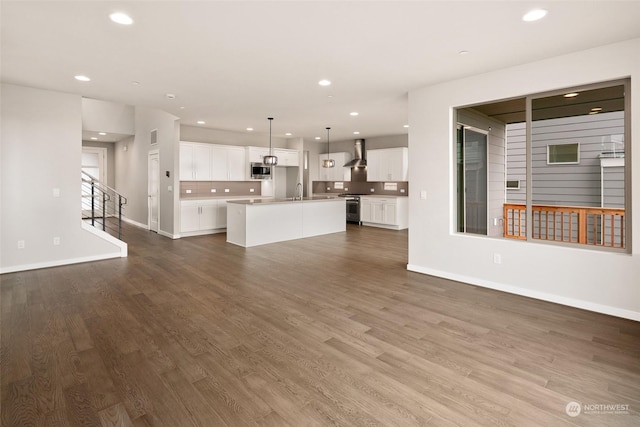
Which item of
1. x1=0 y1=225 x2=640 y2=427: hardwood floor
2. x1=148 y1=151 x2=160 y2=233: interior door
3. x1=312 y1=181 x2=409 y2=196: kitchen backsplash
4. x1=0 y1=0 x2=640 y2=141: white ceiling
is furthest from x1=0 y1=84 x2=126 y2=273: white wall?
x1=312 y1=181 x2=409 y2=196: kitchen backsplash

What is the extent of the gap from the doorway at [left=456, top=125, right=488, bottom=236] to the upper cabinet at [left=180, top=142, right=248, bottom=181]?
6222mm

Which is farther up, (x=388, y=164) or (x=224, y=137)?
(x=224, y=137)

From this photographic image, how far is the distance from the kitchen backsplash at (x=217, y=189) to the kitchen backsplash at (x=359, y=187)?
2.72 m

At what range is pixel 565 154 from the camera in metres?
4.96

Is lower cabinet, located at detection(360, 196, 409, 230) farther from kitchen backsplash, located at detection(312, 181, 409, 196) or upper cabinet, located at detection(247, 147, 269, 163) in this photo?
upper cabinet, located at detection(247, 147, 269, 163)

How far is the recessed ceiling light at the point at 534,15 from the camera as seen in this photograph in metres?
2.68

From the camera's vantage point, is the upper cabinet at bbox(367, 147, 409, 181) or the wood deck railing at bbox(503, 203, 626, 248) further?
the upper cabinet at bbox(367, 147, 409, 181)

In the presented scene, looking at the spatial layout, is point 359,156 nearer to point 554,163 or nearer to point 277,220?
point 277,220

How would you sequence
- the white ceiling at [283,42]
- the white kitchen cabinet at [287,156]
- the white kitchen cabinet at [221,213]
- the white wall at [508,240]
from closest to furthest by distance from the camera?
the white ceiling at [283,42], the white wall at [508,240], the white kitchen cabinet at [221,213], the white kitchen cabinet at [287,156]

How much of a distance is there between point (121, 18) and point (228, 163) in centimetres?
634

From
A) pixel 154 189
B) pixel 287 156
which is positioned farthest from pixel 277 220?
pixel 154 189

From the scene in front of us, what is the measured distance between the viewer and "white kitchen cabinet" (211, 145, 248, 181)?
29.0 ft

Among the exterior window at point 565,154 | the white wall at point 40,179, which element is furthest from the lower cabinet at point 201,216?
the exterior window at point 565,154

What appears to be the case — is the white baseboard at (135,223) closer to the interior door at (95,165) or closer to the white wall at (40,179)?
the interior door at (95,165)
